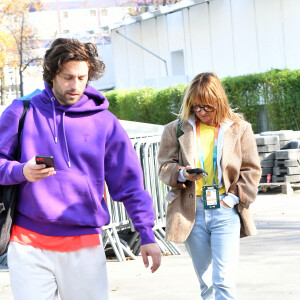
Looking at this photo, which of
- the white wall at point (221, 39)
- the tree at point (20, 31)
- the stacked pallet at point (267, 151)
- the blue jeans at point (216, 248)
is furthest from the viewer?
the tree at point (20, 31)

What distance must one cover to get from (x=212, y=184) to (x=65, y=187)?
5.41ft

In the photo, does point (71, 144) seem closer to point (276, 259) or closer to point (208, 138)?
point (208, 138)

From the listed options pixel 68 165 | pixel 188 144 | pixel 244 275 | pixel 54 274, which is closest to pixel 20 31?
pixel 244 275

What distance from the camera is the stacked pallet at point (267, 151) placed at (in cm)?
1524

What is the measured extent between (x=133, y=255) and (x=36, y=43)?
45490mm

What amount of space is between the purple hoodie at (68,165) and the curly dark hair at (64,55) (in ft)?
0.34

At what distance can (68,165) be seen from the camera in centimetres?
363

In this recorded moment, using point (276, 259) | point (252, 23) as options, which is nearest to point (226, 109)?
point (276, 259)

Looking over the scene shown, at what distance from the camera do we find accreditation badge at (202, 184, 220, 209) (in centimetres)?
495

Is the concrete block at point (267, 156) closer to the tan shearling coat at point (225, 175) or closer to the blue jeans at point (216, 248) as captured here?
the tan shearling coat at point (225, 175)

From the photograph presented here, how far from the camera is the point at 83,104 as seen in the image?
3762 millimetres

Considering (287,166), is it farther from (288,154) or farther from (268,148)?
(268,148)

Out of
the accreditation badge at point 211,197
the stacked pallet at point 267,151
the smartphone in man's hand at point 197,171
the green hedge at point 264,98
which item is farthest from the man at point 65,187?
the green hedge at point 264,98

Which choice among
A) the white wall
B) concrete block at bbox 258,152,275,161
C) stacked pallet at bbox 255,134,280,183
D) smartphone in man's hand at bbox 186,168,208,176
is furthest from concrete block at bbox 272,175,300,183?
the white wall
